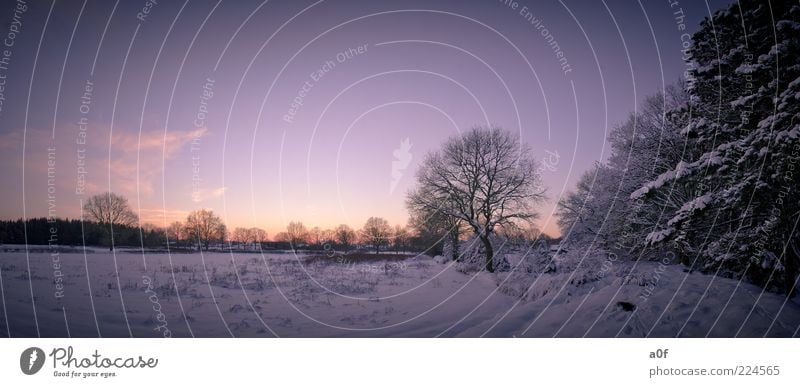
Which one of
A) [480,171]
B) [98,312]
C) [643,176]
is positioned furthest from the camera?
[480,171]

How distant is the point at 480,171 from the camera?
1889 centimetres

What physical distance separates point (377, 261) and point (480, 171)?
10.6m

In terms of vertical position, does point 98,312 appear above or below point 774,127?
below

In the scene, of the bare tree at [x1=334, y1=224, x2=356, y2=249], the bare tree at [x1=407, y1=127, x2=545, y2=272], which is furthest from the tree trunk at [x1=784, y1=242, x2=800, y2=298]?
the bare tree at [x1=334, y1=224, x2=356, y2=249]

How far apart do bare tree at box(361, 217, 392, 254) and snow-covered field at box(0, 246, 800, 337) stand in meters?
11.6

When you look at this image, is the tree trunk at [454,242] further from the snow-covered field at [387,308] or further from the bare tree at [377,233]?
the snow-covered field at [387,308]

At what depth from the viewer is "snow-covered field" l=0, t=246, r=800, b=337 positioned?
20.3 feet

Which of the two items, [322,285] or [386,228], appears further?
[386,228]

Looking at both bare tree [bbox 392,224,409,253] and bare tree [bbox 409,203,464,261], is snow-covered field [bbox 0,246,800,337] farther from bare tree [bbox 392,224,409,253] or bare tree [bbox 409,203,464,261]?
bare tree [bbox 392,224,409,253]

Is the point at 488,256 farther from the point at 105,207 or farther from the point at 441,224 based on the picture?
the point at 105,207

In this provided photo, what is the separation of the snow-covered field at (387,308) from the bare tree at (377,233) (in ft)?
38.0

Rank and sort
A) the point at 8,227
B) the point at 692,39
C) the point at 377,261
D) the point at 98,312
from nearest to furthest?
the point at 98,312
the point at 692,39
the point at 8,227
the point at 377,261
